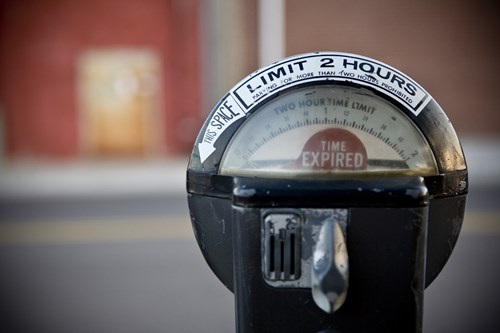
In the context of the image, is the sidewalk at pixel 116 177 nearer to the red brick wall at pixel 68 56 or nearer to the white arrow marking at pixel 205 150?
the red brick wall at pixel 68 56

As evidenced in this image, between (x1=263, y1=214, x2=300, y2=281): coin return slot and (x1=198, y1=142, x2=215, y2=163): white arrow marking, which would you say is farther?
(x1=198, y1=142, x2=215, y2=163): white arrow marking

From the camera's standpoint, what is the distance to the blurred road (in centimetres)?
451

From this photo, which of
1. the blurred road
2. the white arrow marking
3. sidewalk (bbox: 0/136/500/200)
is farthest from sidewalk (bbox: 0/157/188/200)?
the white arrow marking

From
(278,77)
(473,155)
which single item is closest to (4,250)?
(278,77)

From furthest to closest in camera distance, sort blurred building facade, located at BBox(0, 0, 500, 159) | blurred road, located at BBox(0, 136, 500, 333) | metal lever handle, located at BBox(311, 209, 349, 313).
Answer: blurred building facade, located at BBox(0, 0, 500, 159) → blurred road, located at BBox(0, 136, 500, 333) → metal lever handle, located at BBox(311, 209, 349, 313)

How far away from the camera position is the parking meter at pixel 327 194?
1.23m

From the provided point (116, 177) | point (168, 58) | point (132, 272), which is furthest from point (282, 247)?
point (168, 58)

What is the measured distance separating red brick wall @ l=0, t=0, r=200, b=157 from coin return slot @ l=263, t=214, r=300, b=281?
1130 cm

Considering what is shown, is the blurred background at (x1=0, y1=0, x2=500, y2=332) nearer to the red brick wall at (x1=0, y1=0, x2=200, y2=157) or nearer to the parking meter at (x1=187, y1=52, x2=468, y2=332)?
the red brick wall at (x1=0, y1=0, x2=200, y2=157)

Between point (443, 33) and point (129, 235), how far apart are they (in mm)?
7279

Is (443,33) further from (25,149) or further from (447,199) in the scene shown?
(447,199)

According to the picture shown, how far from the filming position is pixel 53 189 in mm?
10219

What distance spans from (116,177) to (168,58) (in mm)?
2746

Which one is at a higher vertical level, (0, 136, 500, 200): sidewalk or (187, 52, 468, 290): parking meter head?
(187, 52, 468, 290): parking meter head
